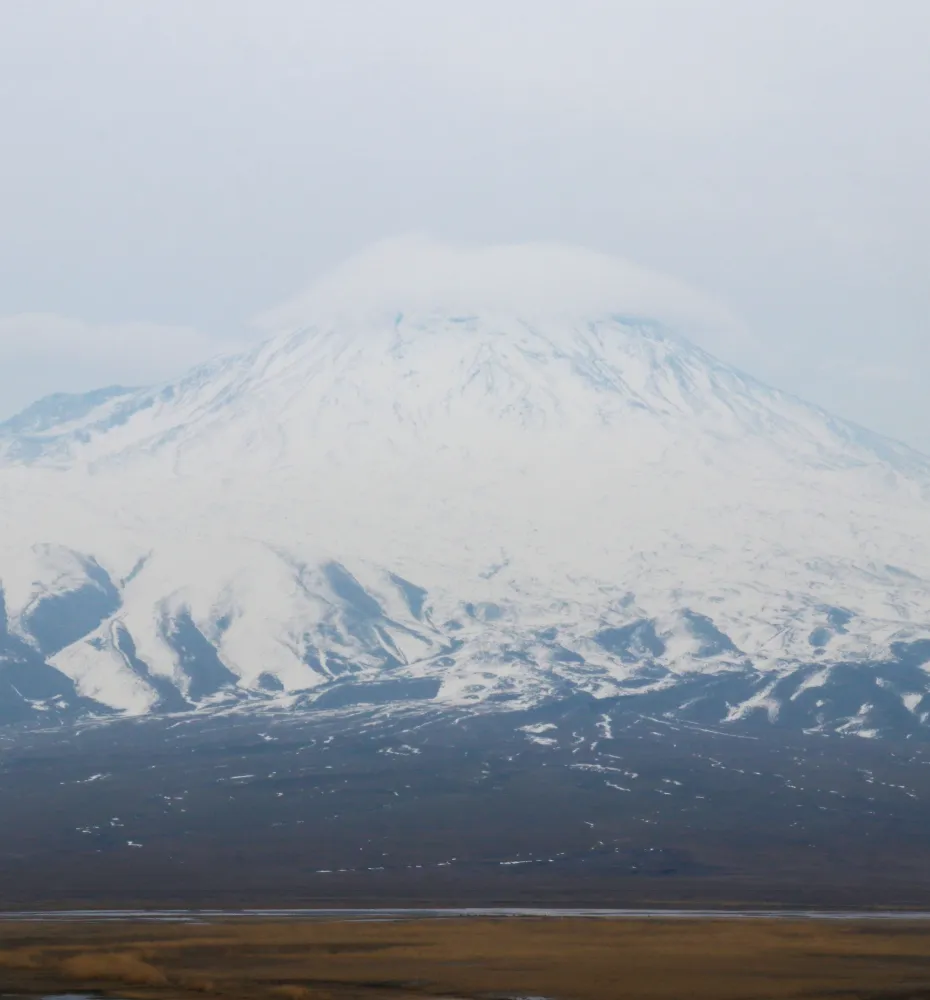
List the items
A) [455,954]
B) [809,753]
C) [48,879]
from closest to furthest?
[455,954] < [48,879] < [809,753]

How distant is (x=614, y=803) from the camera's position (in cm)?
16112

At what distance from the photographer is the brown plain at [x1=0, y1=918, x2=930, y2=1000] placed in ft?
197

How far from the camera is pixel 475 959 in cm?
6881

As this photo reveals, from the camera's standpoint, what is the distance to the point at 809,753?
649 feet

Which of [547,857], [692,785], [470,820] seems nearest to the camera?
[547,857]

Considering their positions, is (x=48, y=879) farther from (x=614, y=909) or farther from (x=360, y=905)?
(x=614, y=909)

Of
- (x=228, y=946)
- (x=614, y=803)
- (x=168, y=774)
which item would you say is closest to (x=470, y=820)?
(x=614, y=803)

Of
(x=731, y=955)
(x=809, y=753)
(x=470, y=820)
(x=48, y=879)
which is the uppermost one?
(x=731, y=955)

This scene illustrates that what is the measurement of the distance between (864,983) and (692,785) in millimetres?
110808

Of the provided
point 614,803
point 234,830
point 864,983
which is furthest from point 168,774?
point 864,983

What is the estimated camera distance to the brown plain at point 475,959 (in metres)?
60.2

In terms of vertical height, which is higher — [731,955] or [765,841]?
[731,955]

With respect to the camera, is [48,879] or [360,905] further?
[48,879]

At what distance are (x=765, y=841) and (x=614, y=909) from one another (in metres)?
47.7
